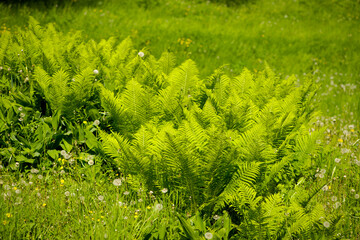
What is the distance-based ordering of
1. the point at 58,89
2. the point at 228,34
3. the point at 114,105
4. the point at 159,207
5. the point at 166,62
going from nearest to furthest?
1. the point at 159,207
2. the point at 114,105
3. the point at 58,89
4. the point at 166,62
5. the point at 228,34

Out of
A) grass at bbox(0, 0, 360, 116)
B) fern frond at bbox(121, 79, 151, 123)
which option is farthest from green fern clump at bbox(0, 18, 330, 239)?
grass at bbox(0, 0, 360, 116)

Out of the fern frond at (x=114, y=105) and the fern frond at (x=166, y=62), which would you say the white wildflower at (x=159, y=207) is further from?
the fern frond at (x=166, y=62)

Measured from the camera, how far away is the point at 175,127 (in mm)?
2920

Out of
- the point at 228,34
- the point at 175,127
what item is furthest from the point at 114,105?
the point at 228,34

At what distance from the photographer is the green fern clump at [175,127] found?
227cm

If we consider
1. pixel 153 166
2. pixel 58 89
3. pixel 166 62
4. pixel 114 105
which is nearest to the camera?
pixel 153 166

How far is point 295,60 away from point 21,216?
798 centimetres

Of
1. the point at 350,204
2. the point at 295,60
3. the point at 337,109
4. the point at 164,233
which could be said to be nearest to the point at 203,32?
the point at 295,60

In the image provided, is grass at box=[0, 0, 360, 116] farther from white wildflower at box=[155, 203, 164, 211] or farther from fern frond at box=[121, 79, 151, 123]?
white wildflower at box=[155, 203, 164, 211]

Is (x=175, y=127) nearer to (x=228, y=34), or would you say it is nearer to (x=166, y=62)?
(x=166, y=62)

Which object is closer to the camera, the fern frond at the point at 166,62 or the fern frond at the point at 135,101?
the fern frond at the point at 135,101

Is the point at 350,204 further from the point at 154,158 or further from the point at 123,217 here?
the point at 123,217

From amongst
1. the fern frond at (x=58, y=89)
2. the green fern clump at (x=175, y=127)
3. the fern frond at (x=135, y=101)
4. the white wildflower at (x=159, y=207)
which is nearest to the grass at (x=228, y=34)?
the green fern clump at (x=175, y=127)

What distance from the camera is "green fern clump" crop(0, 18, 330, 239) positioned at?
2.27m
